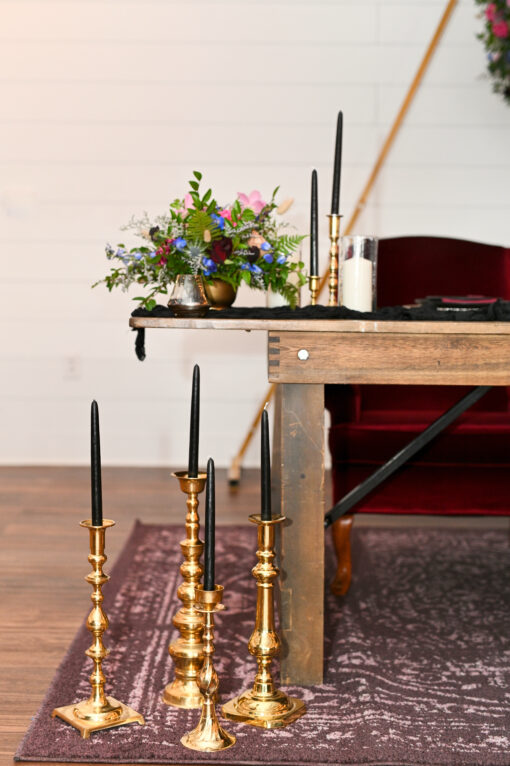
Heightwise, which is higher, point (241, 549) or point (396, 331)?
point (396, 331)

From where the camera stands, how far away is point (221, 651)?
6.83ft

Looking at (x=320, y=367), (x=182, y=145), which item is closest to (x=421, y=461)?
(x=320, y=367)

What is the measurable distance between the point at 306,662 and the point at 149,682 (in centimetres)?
31

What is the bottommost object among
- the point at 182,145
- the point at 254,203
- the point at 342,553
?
the point at 342,553

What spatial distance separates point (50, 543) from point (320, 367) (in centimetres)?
147

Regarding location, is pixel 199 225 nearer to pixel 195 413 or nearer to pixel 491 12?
pixel 195 413

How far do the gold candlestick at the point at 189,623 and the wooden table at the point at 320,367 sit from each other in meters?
0.18

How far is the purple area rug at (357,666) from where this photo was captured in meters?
1.64

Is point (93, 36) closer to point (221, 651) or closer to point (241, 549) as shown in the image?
point (241, 549)

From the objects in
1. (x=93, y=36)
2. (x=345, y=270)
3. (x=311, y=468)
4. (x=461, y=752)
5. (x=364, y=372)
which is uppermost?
(x=93, y=36)

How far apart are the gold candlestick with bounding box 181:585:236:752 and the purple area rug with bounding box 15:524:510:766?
21 millimetres

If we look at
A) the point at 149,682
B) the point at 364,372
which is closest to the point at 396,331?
the point at 364,372

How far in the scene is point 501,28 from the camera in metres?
3.60

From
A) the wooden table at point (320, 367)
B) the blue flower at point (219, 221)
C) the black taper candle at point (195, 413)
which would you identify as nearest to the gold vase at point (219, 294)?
the blue flower at point (219, 221)
